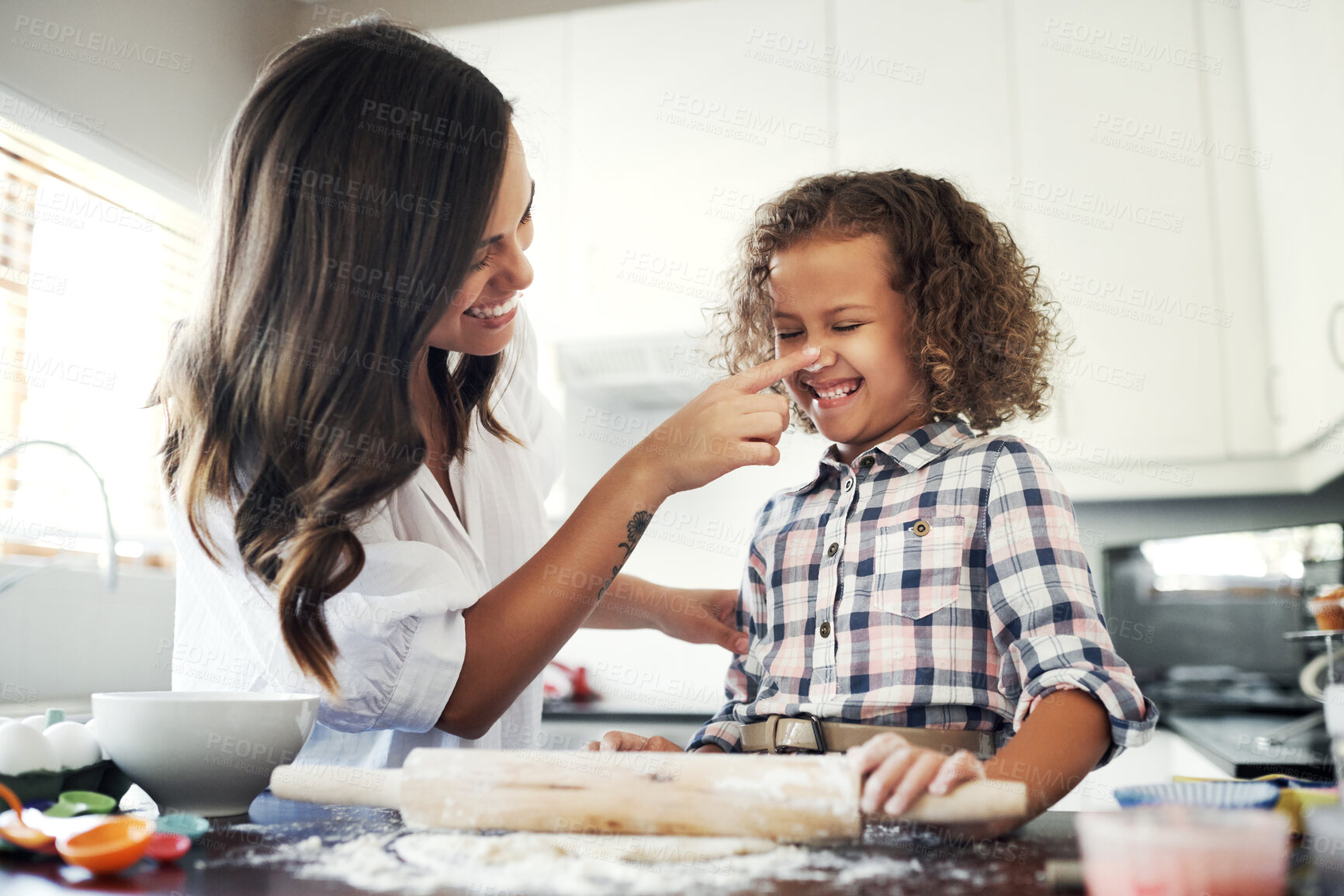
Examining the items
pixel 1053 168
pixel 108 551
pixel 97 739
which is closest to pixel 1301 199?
pixel 1053 168

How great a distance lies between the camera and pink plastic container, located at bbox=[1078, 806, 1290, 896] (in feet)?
1.43

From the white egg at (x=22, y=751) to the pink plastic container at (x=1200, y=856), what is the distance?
0.67 metres

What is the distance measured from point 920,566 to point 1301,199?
157cm

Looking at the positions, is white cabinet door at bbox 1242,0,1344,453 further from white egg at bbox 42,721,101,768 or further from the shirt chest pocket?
white egg at bbox 42,721,101,768

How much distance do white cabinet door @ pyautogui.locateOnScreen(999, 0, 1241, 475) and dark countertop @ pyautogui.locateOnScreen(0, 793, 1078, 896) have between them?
199 cm

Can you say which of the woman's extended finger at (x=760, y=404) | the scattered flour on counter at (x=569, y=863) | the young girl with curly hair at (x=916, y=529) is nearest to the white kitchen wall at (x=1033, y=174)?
the young girl with curly hair at (x=916, y=529)

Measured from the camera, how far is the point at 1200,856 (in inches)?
17.1

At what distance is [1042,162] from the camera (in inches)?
100

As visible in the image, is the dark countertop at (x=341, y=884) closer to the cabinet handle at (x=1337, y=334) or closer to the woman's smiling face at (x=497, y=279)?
the woman's smiling face at (x=497, y=279)

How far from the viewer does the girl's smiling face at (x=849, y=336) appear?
108 centimetres

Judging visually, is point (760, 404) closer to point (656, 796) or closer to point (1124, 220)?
point (656, 796)

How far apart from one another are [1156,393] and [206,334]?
88.1 inches

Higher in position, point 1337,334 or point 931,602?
point 1337,334

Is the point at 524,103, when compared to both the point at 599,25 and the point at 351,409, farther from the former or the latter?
the point at 351,409
